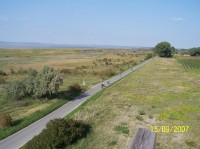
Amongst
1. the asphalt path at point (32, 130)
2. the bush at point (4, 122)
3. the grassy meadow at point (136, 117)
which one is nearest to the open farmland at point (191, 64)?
the grassy meadow at point (136, 117)

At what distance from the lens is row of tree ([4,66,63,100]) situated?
26172 mm

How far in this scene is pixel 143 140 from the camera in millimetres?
11820

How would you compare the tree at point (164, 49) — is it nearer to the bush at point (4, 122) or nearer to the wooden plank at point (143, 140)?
the bush at point (4, 122)

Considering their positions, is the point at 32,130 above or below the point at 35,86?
below

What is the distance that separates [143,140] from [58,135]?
17.2ft

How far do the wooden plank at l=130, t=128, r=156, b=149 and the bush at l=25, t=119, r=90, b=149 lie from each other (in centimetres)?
430

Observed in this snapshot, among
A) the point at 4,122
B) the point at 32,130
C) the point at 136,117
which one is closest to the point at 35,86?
the point at 4,122

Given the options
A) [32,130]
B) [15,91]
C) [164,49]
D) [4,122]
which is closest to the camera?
[32,130]

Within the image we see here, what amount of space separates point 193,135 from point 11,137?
1235 centimetres

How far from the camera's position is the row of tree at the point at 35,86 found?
1030 inches

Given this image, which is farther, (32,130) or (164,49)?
(164,49)

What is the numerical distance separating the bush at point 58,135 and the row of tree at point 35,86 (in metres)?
11.5
